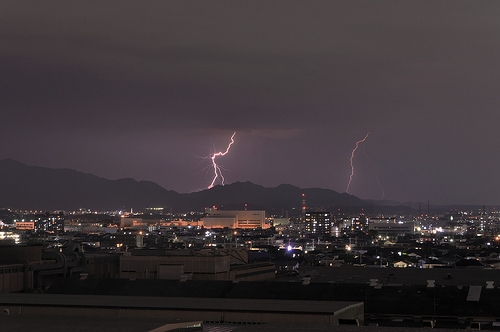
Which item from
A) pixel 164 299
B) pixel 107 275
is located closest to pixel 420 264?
pixel 107 275

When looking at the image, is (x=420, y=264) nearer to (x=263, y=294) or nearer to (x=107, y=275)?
(x=107, y=275)

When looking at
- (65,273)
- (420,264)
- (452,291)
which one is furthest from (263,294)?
(420,264)

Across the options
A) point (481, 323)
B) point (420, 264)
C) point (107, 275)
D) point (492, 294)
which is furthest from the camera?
point (420, 264)

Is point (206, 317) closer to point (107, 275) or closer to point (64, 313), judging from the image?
point (64, 313)

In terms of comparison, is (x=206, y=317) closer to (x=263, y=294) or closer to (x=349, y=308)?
(x=349, y=308)

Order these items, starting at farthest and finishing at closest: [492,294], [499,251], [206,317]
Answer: [499,251] → [492,294] → [206,317]

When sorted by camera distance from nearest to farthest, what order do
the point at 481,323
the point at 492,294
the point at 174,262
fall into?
1. the point at 481,323
2. the point at 492,294
3. the point at 174,262

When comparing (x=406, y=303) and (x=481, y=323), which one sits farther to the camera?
(x=406, y=303)

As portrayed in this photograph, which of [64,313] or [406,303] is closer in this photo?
[64,313]

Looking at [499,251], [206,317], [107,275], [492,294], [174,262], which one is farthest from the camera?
[499,251]
